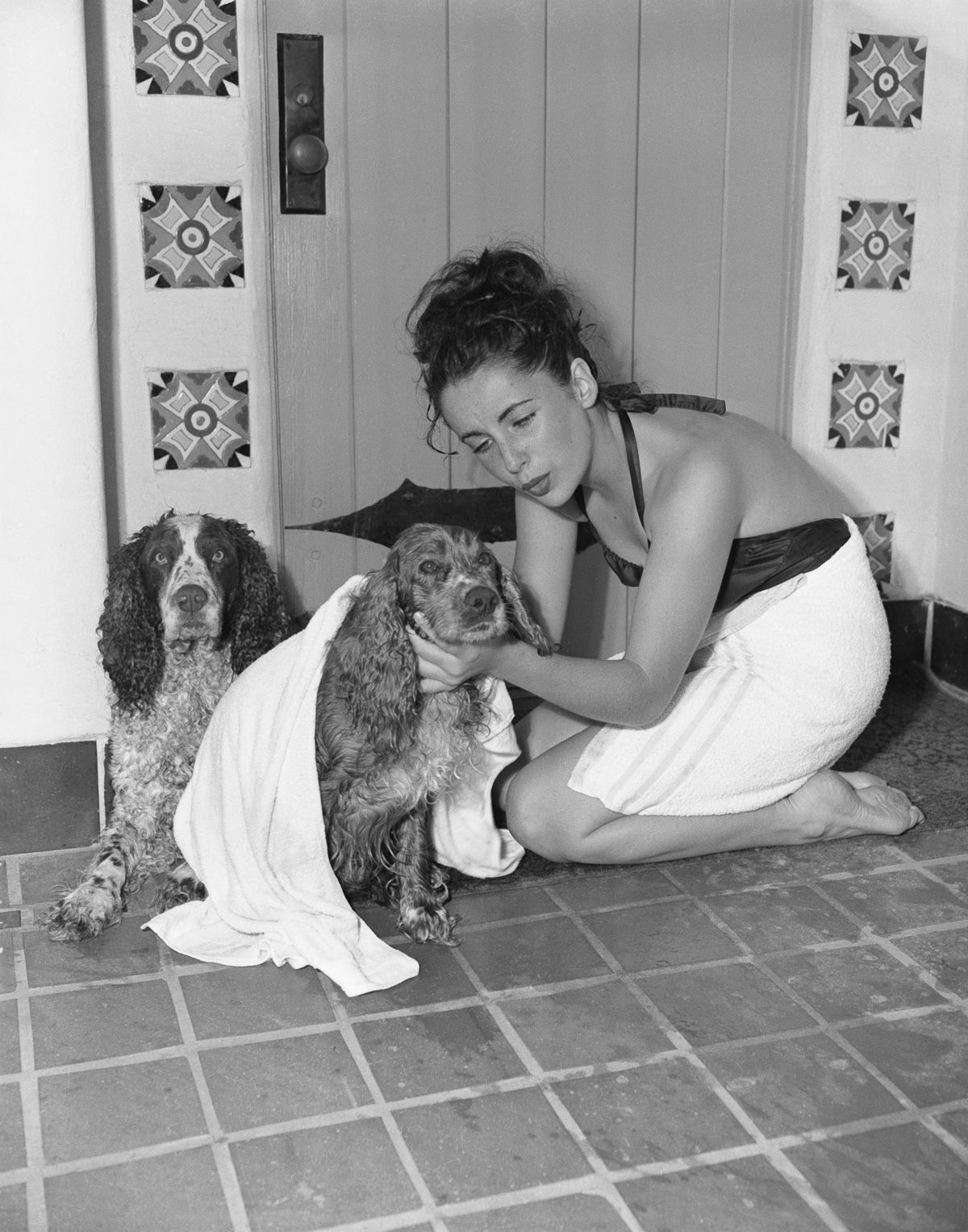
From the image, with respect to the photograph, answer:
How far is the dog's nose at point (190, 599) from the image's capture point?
9.19ft

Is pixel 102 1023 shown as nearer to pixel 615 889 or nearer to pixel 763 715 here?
pixel 615 889

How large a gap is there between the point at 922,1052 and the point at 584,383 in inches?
53.6

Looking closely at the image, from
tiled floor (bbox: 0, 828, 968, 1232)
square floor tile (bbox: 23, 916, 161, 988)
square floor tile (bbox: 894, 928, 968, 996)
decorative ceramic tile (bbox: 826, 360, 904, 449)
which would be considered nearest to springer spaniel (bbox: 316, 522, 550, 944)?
tiled floor (bbox: 0, 828, 968, 1232)

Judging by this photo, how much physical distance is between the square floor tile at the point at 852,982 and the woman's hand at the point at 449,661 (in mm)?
799

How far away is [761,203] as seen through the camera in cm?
362

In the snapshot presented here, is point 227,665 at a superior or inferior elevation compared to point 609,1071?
superior

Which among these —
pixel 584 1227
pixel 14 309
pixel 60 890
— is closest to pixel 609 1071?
pixel 584 1227

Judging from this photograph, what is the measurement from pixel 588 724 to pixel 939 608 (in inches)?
59.8

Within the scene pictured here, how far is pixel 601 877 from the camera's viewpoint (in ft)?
9.57

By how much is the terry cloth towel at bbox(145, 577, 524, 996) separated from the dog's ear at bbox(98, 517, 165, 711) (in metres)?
0.23

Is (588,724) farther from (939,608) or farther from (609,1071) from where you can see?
(939,608)

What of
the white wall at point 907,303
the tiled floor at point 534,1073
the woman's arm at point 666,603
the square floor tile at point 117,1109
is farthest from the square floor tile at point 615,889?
the white wall at point 907,303

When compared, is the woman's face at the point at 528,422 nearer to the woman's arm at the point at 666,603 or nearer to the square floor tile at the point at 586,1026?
the woman's arm at the point at 666,603

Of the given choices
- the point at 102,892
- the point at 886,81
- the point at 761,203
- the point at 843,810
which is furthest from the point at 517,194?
the point at 102,892
